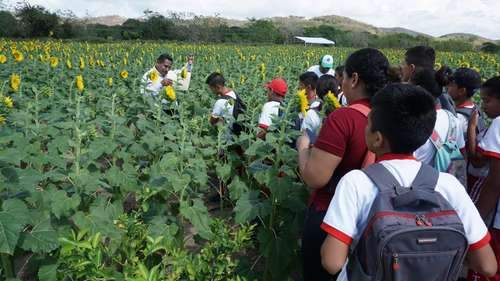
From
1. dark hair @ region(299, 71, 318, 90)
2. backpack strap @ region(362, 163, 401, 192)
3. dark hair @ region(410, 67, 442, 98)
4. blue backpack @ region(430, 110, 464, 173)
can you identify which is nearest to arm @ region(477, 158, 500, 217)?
blue backpack @ region(430, 110, 464, 173)

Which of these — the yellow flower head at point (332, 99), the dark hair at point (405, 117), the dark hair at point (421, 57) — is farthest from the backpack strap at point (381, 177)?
the dark hair at point (421, 57)

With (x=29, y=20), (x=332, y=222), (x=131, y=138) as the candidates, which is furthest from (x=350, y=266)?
(x=29, y=20)

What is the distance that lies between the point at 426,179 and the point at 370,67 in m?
0.75

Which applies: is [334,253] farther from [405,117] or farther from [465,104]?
[465,104]

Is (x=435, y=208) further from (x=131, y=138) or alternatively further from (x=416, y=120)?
(x=131, y=138)

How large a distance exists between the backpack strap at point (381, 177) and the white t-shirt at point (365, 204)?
2 centimetres

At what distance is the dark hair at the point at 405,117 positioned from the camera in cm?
A: 156

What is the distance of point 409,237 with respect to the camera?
1.36 meters

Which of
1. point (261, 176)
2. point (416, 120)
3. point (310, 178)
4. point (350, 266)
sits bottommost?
point (261, 176)

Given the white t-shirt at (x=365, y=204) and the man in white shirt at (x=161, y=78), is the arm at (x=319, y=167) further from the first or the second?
the man in white shirt at (x=161, y=78)

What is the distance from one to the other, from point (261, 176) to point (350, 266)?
153 cm

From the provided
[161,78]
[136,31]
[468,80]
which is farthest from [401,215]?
[136,31]

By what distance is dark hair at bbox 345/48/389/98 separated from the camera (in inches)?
81.3

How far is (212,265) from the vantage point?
1872 millimetres
